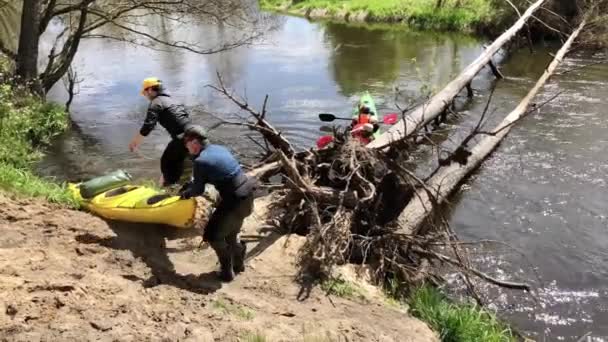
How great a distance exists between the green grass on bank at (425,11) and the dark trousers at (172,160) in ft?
62.0

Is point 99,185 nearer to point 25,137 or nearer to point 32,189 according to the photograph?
point 32,189

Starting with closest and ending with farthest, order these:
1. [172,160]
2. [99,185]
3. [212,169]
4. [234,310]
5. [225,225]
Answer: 1. [234,310]
2. [212,169]
3. [225,225]
4. [99,185]
5. [172,160]

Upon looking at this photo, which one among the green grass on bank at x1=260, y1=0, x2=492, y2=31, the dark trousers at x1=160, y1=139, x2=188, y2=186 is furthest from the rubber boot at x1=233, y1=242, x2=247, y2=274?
the green grass on bank at x1=260, y1=0, x2=492, y2=31

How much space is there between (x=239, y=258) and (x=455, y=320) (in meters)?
2.29

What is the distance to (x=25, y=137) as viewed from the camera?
37.2ft

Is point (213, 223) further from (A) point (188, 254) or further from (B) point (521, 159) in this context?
(B) point (521, 159)

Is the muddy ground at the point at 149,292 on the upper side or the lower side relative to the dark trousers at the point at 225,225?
lower

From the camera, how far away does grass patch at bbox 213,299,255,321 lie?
18.2 ft

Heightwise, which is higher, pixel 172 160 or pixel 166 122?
pixel 166 122

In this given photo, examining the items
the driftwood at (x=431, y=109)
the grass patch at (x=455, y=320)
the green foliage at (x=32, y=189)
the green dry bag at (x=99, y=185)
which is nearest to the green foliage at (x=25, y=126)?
the green foliage at (x=32, y=189)

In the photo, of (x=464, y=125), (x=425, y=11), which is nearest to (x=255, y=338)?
(x=464, y=125)

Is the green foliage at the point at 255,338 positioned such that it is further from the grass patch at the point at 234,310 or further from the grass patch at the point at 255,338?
the grass patch at the point at 234,310

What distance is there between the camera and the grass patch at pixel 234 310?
5.55 meters

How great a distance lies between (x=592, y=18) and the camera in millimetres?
19438
